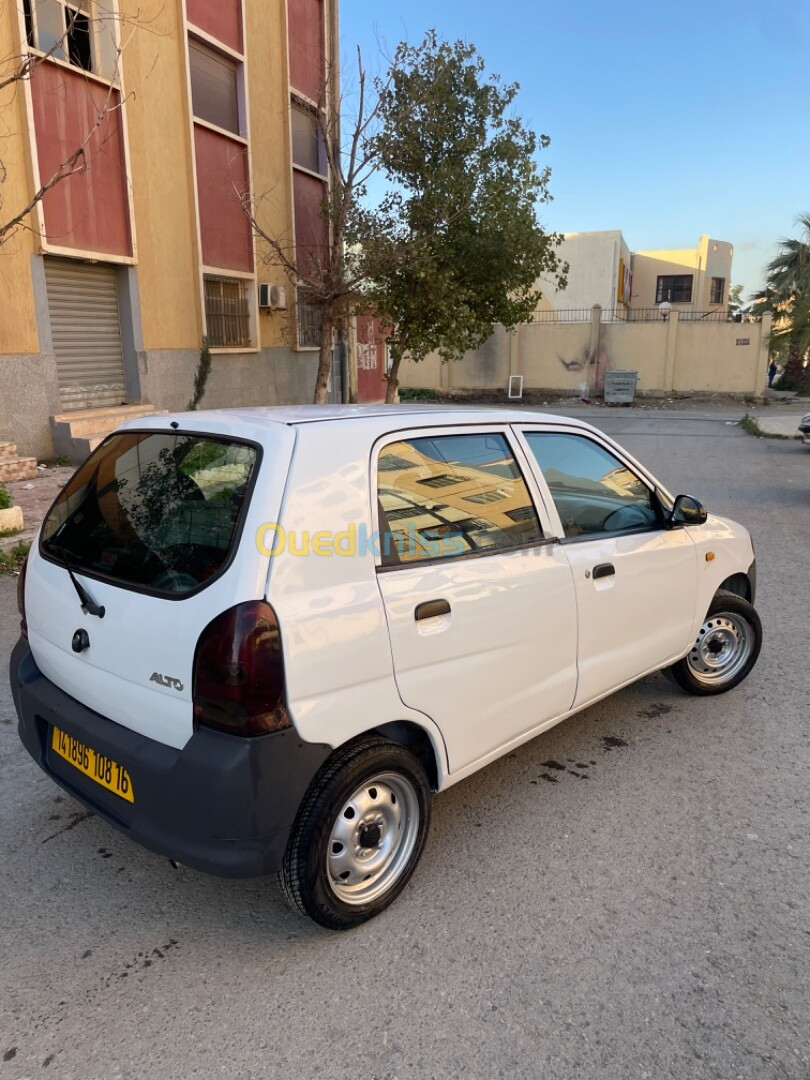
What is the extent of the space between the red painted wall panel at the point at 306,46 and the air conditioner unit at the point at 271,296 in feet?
13.9

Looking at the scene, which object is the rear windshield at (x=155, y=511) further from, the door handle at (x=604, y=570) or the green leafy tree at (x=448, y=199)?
the green leafy tree at (x=448, y=199)

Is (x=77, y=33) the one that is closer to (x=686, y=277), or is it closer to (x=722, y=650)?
(x=722, y=650)

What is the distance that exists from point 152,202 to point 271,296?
11.2 feet

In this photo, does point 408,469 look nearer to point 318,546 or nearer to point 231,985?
point 318,546

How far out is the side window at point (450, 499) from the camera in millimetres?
2646

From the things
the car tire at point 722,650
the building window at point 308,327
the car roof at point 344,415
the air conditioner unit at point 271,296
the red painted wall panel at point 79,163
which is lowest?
the car tire at point 722,650

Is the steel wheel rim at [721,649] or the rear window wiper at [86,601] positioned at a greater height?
the rear window wiper at [86,601]

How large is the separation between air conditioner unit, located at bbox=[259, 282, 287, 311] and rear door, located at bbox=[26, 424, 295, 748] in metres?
13.2

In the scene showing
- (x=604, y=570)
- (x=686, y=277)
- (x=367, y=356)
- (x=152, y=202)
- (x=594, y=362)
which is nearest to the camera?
(x=604, y=570)

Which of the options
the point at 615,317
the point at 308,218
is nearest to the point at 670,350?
the point at 615,317

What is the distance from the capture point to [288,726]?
2.23 metres

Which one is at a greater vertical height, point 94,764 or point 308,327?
point 308,327

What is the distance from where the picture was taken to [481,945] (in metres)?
2.49

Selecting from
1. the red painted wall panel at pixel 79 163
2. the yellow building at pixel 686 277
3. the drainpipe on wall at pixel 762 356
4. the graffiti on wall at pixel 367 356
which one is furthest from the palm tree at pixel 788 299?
the red painted wall panel at pixel 79 163
